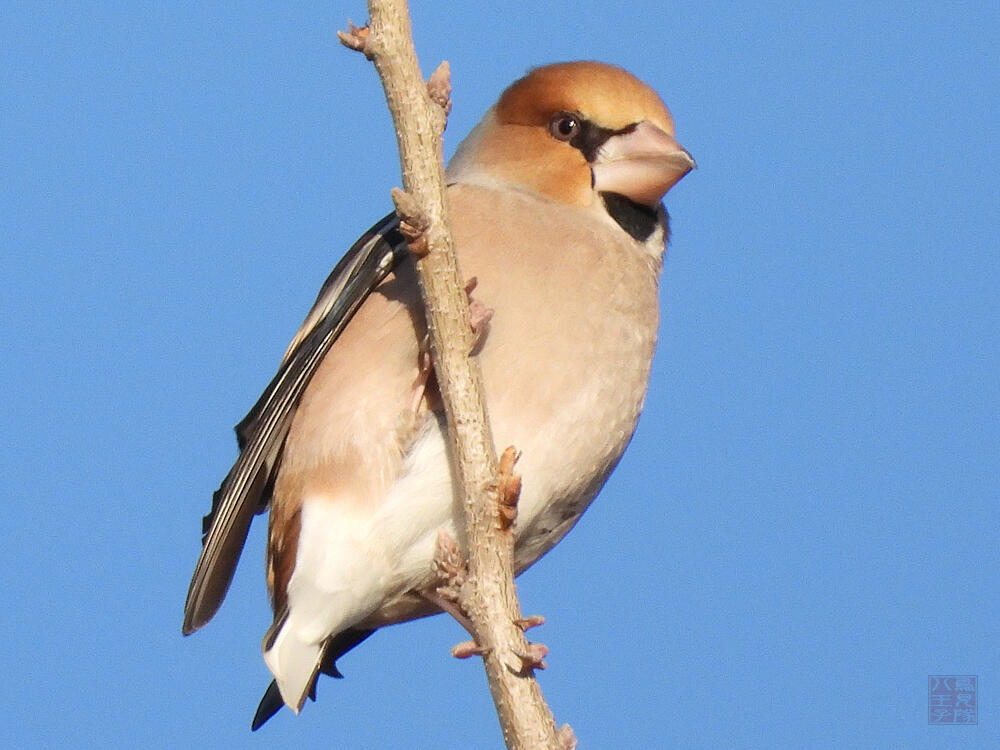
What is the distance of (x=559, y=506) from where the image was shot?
4078 mm

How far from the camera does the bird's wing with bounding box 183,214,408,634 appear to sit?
404 cm

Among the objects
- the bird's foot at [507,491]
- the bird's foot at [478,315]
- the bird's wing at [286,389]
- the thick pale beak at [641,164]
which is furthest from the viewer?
the thick pale beak at [641,164]

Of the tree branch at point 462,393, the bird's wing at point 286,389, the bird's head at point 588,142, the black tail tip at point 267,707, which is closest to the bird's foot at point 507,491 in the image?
the tree branch at point 462,393

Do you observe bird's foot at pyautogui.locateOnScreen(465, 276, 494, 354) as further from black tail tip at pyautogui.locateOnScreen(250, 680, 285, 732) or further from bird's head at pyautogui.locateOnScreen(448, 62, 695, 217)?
black tail tip at pyautogui.locateOnScreen(250, 680, 285, 732)

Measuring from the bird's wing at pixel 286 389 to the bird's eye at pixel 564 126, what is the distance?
62 cm

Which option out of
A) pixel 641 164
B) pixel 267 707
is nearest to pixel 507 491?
pixel 641 164

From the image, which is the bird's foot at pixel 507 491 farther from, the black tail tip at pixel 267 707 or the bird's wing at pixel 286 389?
the black tail tip at pixel 267 707

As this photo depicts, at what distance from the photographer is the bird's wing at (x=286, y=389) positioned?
404 centimetres

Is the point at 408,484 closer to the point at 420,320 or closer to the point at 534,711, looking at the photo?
the point at 420,320

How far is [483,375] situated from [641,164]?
0.93 metres

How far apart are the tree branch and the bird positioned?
0.40 metres

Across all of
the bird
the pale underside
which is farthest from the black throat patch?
the pale underside

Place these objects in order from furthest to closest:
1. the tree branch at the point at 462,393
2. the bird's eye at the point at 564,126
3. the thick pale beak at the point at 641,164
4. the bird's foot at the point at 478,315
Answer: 1. the bird's eye at the point at 564,126
2. the thick pale beak at the point at 641,164
3. the bird's foot at the point at 478,315
4. the tree branch at the point at 462,393

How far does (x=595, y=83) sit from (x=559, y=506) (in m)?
1.39
